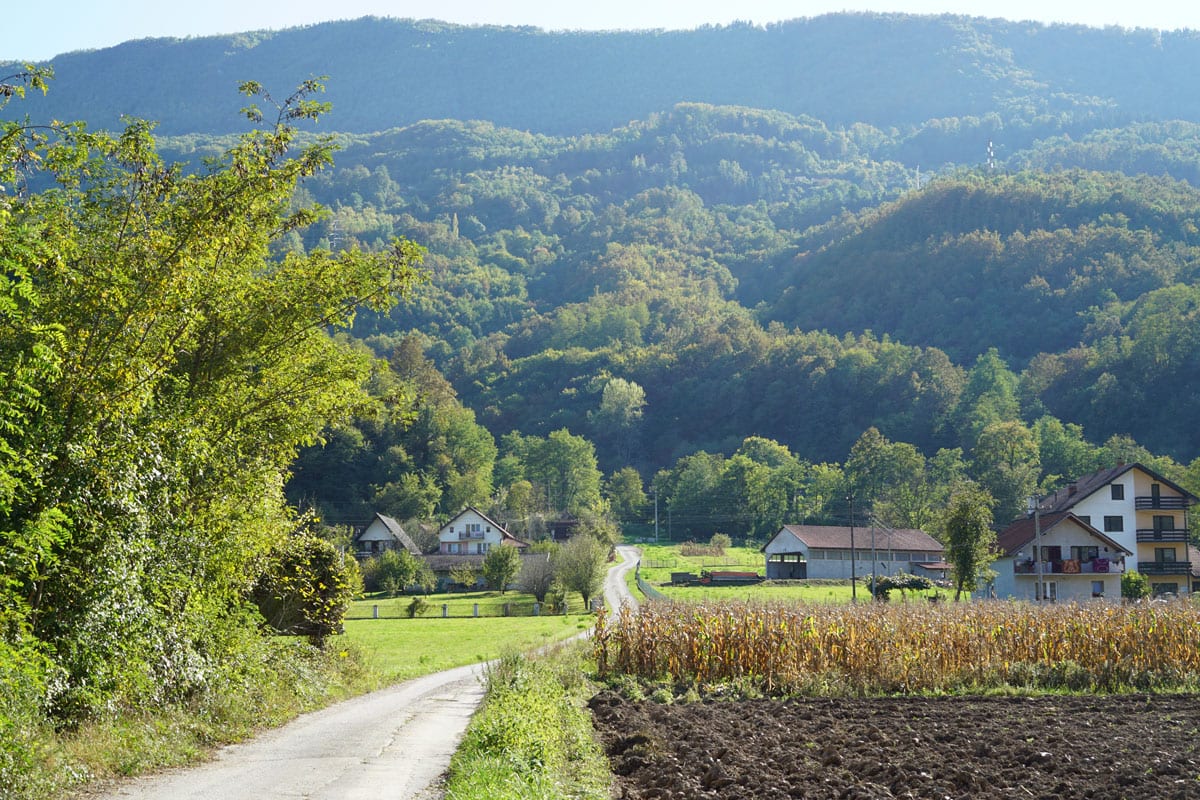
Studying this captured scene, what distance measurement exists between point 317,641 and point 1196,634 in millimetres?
20761

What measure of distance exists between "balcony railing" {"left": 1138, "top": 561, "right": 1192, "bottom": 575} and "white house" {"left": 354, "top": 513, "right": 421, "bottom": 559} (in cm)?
5944

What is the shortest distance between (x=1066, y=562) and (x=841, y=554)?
27.3 meters

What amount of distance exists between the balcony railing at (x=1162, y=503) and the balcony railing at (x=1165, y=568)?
3443mm

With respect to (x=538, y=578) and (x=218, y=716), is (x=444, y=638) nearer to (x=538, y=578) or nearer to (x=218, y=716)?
(x=538, y=578)

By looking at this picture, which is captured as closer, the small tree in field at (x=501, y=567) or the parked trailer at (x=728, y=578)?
the parked trailer at (x=728, y=578)

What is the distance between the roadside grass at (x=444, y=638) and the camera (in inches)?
1264

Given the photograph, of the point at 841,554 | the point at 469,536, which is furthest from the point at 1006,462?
the point at 469,536

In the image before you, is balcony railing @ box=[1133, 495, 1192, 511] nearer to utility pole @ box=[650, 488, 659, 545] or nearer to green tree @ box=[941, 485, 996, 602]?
green tree @ box=[941, 485, 996, 602]

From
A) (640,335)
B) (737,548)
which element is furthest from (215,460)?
(640,335)

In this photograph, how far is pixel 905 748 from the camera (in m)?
16.7

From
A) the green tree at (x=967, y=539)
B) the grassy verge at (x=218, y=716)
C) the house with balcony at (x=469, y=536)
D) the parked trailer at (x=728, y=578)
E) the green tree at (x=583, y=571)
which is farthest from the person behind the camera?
the house with balcony at (x=469, y=536)

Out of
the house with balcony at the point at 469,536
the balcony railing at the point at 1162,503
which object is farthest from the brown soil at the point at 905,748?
the house with balcony at the point at 469,536

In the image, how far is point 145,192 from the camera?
15.8 m

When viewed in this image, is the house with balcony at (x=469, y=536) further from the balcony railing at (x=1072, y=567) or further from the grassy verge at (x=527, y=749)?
the grassy verge at (x=527, y=749)
